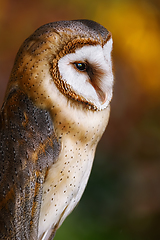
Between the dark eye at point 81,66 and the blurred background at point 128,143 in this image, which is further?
the blurred background at point 128,143

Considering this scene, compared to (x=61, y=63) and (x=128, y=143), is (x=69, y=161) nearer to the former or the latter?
(x=61, y=63)

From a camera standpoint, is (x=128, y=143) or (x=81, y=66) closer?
(x=81, y=66)

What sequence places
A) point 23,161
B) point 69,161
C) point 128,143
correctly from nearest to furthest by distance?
point 23,161 < point 69,161 < point 128,143

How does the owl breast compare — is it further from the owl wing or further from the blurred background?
the blurred background

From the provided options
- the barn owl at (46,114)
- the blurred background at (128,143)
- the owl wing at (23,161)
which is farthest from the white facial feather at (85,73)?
the blurred background at (128,143)

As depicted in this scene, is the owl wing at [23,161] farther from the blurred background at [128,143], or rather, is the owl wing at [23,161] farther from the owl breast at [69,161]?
the blurred background at [128,143]

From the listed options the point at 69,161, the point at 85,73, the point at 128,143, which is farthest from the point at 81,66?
the point at 128,143

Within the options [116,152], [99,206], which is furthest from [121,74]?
[99,206]

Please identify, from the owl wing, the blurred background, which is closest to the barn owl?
the owl wing
